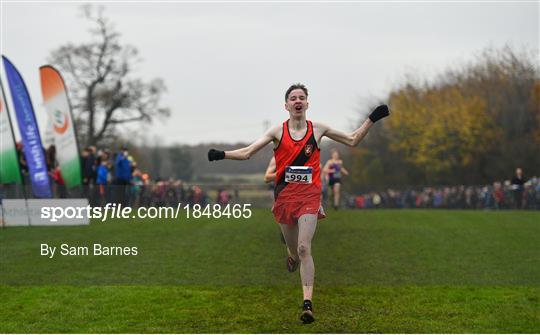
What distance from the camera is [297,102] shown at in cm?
980

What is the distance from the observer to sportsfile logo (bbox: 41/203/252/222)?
22734 millimetres

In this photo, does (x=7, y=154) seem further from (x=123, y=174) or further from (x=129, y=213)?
(x=123, y=174)

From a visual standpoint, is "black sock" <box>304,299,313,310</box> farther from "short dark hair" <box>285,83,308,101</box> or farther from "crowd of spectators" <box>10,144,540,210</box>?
"crowd of spectators" <box>10,144,540,210</box>

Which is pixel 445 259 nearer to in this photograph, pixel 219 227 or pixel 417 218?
pixel 219 227

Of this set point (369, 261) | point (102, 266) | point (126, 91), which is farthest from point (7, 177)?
point (126, 91)

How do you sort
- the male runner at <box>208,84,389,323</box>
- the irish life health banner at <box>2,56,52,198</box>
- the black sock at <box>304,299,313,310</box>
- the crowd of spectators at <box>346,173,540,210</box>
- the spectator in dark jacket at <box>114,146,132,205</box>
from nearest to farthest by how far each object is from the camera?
1. the black sock at <box>304,299,313,310</box>
2. the male runner at <box>208,84,389,323</box>
3. the irish life health banner at <box>2,56,52,198</box>
4. the spectator in dark jacket at <box>114,146,132,205</box>
5. the crowd of spectators at <box>346,173,540,210</box>

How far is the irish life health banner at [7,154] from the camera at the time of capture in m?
24.1

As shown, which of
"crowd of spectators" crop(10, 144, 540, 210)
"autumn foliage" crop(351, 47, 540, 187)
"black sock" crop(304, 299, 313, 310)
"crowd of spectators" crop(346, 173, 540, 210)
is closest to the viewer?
"black sock" crop(304, 299, 313, 310)

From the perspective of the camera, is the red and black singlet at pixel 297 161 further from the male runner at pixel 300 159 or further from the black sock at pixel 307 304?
the black sock at pixel 307 304

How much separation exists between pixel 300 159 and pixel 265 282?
354cm

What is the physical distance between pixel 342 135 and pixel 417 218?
15344 mm

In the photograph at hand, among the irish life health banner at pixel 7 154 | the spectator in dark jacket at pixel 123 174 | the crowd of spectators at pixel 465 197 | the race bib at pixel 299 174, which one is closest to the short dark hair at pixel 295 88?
the race bib at pixel 299 174

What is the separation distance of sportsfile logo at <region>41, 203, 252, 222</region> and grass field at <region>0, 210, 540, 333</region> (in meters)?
1.43

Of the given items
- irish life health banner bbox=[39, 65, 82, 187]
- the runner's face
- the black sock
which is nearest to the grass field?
the black sock
